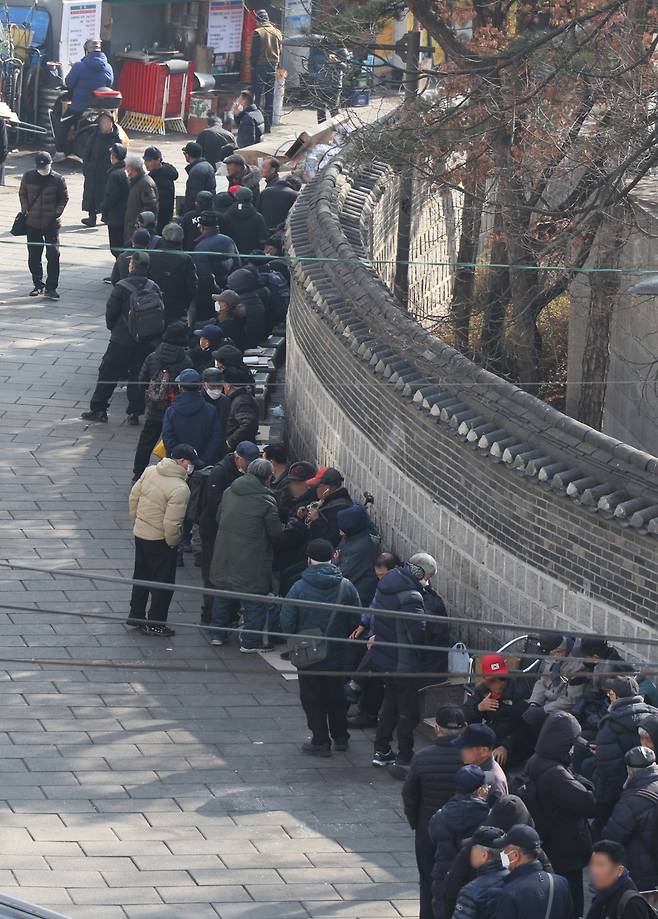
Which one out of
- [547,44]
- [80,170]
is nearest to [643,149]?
[547,44]

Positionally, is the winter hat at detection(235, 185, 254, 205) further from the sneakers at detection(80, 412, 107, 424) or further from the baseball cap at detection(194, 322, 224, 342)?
the baseball cap at detection(194, 322, 224, 342)

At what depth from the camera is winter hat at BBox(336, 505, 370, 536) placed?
465 inches

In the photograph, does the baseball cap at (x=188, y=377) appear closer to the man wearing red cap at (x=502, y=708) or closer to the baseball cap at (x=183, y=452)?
the baseball cap at (x=183, y=452)

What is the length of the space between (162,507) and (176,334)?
2.75 meters

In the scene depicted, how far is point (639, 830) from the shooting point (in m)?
8.42

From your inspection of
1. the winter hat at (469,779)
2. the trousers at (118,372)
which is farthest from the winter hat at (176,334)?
the winter hat at (469,779)

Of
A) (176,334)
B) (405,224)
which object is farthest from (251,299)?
(405,224)

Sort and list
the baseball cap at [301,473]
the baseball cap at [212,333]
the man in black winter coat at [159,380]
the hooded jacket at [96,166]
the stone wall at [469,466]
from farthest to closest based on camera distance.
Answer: the hooded jacket at [96,166] → the baseball cap at [212,333] → the man in black winter coat at [159,380] → the baseball cap at [301,473] → the stone wall at [469,466]

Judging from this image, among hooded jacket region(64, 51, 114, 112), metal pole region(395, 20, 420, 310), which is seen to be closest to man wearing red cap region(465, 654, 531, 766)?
metal pole region(395, 20, 420, 310)

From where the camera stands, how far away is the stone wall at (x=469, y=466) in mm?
10281

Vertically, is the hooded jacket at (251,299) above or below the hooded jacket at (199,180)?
below

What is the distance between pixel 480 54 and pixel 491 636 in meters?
6.10

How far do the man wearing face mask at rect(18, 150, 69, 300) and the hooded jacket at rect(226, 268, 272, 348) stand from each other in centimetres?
268

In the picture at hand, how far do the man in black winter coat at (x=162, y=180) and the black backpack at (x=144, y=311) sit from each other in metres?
4.31
